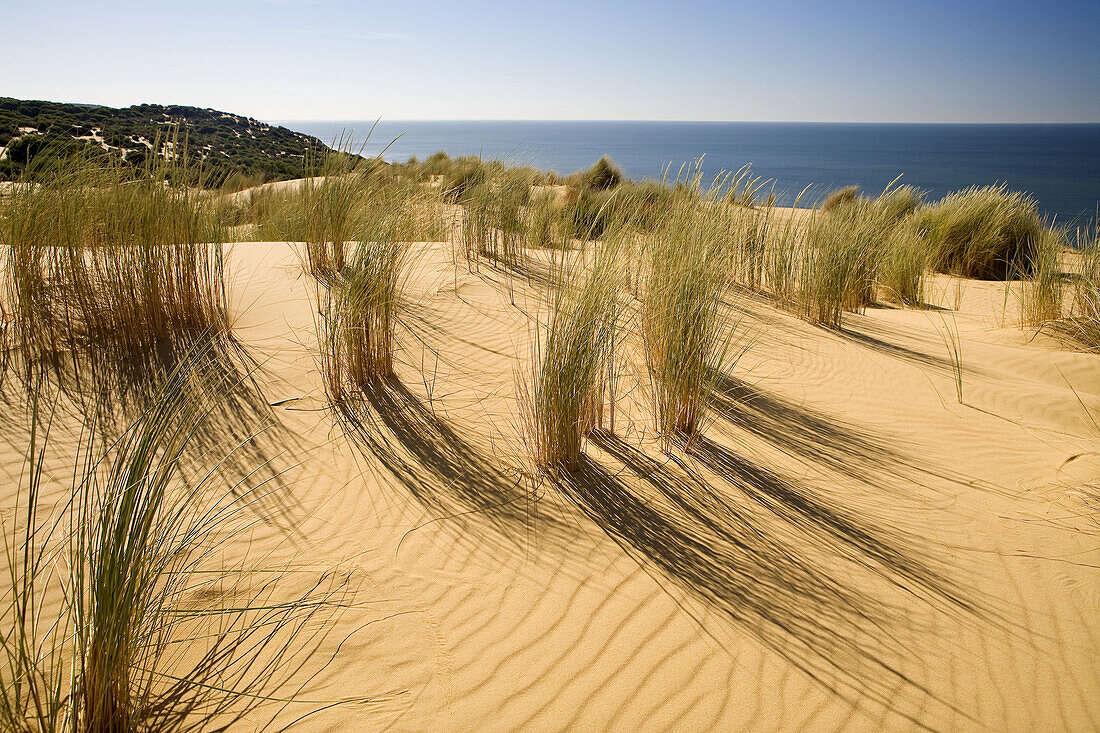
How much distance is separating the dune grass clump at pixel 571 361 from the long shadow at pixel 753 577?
181mm

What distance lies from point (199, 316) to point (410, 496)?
2.55 meters

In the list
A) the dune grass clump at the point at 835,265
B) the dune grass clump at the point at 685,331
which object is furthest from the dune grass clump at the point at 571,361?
the dune grass clump at the point at 835,265

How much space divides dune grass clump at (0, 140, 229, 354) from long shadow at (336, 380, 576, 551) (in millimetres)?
1239

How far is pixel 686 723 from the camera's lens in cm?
182

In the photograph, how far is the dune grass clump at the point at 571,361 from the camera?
3.01 m

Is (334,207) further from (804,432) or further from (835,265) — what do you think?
(835,265)

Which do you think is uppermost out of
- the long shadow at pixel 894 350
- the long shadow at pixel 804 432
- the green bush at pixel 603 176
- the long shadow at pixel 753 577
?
the green bush at pixel 603 176

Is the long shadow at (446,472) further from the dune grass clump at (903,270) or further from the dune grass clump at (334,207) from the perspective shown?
the dune grass clump at (903,270)

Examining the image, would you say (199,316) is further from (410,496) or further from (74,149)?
(410,496)

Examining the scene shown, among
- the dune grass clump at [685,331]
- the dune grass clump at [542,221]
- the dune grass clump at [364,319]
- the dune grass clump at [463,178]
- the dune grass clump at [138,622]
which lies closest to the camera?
the dune grass clump at [138,622]

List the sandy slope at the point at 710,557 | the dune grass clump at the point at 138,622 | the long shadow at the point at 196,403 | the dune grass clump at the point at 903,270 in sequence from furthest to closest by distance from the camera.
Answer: the dune grass clump at the point at 903,270, the long shadow at the point at 196,403, the sandy slope at the point at 710,557, the dune grass clump at the point at 138,622

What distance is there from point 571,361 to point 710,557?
3.64 feet

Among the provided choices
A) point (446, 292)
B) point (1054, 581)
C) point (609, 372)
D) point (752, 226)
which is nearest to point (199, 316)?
point (446, 292)

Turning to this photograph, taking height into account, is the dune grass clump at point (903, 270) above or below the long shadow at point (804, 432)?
above
